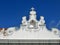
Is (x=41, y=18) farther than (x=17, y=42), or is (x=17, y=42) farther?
(x=41, y=18)

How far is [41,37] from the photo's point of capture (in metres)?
15.3

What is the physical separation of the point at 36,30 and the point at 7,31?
76.9 inches

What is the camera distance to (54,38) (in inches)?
594

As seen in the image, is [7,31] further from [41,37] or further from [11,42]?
[41,37]

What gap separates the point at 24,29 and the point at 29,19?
0.87 meters

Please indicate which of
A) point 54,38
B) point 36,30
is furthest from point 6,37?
point 54,38

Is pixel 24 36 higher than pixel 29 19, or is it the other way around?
pixel 29 19

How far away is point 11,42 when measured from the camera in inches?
590

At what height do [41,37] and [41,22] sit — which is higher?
[41,22]

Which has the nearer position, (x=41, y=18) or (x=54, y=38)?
(x=54, y=38)

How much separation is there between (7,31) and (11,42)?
98 cm

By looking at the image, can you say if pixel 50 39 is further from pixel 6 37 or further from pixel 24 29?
pixel 6 37

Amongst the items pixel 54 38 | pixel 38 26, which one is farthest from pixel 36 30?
pixel 54 38

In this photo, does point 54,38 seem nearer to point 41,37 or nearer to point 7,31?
point 41,37
